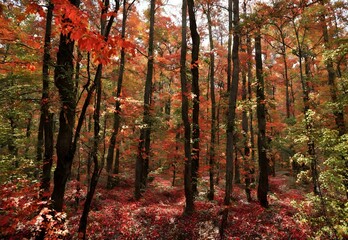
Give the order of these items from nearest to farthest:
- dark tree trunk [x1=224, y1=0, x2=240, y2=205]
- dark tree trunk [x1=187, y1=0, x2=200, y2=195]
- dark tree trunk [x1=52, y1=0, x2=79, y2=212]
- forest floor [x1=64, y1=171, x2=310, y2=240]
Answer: dark tree trunk [x1=52, y1=0, x2=79, y2=212], dark tree trunk [x1=224, y1=0, x2=240, y2=205], forest floor [x1=64, y1=171, x2=310, y2=240], dark tree trunk [x1=187, y1=0, x2=200, y2=195]

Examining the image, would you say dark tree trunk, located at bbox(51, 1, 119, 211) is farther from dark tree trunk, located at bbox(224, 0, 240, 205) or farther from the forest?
dark tree trunk, located at bbox(224, 0, 240, 205)

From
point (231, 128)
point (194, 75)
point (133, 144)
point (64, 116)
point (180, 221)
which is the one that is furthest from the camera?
point (133, 144)

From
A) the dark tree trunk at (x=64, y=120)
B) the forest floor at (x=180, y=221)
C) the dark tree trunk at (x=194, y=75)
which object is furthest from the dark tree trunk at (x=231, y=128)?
the dark tree trunk at (x=64, y=120)

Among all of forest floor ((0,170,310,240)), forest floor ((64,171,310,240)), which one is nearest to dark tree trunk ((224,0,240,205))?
forest floor ((0,170,310,240))

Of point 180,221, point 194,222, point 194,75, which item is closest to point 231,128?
point 194,222

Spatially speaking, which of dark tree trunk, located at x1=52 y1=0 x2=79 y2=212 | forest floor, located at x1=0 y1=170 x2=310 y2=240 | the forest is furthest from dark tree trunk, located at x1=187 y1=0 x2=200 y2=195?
dark tree trunk, located at x1=52 y1=0 x2=79 y2=212

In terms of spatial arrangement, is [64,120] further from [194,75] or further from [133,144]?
[133,144]

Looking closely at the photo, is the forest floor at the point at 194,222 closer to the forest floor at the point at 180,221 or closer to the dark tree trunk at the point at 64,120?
the forest floor at the point at 180,221

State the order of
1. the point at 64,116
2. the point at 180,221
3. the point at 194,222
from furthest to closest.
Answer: the point at 180,221, the point at 194,222, the point at 64,116

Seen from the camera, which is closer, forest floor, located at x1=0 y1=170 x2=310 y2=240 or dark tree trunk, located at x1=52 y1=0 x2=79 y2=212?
dark tree trunk, located at x1=52 y1=0 x2=79 y2=212

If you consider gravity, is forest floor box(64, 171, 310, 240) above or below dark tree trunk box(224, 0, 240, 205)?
below

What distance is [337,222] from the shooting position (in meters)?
6.14

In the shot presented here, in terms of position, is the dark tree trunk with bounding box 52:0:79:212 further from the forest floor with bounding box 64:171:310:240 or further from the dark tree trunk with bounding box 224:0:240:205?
the dark tree trunk with bounding box 224:0:240:205

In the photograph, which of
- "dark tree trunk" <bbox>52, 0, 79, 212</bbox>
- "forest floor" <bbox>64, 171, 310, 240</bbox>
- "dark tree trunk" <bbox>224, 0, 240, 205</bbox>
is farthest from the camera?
"forest floor" <bbox>64, 171, 310, 240</bbox>
